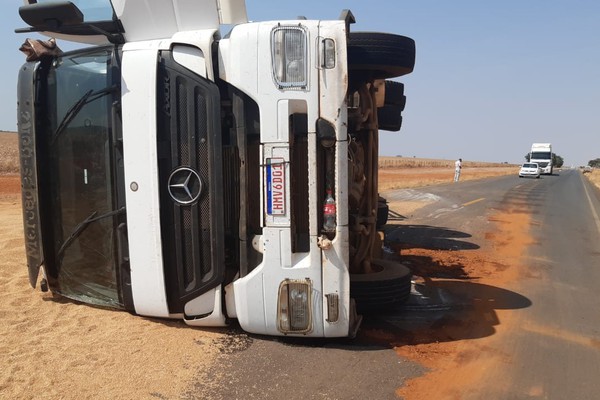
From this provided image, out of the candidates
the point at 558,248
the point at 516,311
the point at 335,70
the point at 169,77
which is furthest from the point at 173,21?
the point at 558,248

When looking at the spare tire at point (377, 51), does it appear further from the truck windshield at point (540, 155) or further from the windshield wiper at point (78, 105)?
the truck windshield at point (540, 155)

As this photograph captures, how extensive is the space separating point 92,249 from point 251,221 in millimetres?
1422

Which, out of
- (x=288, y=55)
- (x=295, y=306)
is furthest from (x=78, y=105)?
(x=295, y=306)

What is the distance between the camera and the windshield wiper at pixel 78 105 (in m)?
4.06

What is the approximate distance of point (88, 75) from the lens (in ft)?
13.6

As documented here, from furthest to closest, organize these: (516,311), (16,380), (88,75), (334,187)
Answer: (516,311) < (88,75) < (334,187) < (16,380)

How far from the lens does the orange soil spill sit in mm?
3484

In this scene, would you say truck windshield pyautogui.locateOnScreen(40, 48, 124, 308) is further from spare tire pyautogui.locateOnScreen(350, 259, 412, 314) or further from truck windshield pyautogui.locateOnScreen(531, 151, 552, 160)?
truck windshield pyautogui.locateOnScreen(531, 151, 552, 160)

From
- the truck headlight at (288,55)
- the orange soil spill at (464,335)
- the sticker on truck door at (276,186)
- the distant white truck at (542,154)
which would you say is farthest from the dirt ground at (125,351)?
the distant white truck at (542,154)

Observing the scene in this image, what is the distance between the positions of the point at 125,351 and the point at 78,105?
201 cm

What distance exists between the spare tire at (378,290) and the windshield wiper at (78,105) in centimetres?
265

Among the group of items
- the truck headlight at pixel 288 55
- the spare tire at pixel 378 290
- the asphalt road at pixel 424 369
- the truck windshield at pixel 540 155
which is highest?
the truck headlight at pixel 288 55

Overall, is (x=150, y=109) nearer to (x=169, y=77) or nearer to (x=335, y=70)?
(x=169, y=77)

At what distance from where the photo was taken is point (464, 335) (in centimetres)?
441
